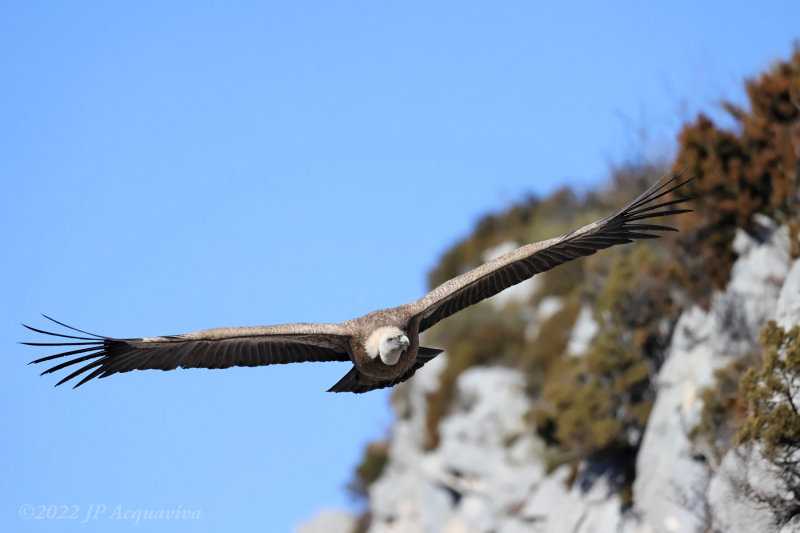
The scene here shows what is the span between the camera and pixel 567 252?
12.5 meters

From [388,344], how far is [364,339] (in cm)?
56

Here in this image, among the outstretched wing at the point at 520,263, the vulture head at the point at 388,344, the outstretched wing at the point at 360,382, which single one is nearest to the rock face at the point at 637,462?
the outstretched wing at the point at 520,263

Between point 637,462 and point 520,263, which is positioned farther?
point 637,462

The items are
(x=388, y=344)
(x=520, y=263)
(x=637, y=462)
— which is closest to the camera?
(x=388, y=344)

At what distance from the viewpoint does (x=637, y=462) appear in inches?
677

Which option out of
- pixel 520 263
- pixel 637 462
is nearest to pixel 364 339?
pixel 520 263

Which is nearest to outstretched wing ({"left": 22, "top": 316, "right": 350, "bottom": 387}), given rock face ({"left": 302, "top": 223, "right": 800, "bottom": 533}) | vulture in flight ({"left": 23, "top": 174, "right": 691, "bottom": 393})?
vulture in flight ({"left": 23, "top": 174, "right": 691, "bottom": 393})

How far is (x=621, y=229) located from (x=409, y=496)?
1889 centimetres

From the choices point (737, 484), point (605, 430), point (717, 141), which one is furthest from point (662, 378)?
point (737, 484)

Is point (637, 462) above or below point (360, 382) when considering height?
below

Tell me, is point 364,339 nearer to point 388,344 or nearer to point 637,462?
point 388,344

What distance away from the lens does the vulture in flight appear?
1119 cm

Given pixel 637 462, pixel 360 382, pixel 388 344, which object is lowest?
pixel 637 462

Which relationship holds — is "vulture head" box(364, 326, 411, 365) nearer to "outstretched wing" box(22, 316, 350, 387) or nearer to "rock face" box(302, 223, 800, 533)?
"outstretched wing" box(22, 316, 350, 387)
